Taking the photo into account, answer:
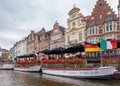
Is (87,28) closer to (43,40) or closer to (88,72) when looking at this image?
(88,72)

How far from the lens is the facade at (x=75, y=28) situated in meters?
51.4

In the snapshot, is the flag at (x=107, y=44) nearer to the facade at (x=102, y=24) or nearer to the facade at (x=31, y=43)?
the facade at (x=102, y=24)

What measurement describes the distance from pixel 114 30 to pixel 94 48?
13.0 m

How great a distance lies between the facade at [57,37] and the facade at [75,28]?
3.38 meters

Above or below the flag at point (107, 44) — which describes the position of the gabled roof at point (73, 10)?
above

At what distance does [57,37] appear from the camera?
205 feet

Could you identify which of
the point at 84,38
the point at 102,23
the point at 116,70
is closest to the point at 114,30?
the point at 102,23

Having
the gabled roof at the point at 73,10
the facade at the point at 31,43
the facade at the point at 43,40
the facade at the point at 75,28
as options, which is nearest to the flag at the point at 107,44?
the facade at the point at 75,28

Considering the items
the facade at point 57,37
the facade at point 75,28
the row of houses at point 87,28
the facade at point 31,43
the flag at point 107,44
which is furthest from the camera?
the facade at point 31,43

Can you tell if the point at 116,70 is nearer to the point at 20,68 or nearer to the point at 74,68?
the point at 74,68

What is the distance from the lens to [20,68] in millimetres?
56344

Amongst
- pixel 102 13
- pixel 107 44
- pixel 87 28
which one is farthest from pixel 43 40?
pixel 107 44

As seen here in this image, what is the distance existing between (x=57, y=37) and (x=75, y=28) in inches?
409

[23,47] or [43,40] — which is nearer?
[43,40]
